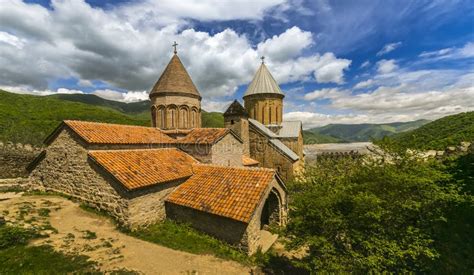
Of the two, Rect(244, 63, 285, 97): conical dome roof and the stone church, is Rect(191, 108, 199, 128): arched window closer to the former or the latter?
the stone church

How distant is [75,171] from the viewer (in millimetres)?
10242

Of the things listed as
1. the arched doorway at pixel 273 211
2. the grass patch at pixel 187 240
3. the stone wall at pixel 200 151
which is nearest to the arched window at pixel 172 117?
the stone wall at pixel 200 151

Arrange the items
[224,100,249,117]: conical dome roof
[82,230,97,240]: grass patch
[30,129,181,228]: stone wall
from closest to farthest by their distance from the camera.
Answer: [82,230,97,240]: grass patch < [30,129,181,228]: stone wall < [224,100,249,117]: conical dome roof

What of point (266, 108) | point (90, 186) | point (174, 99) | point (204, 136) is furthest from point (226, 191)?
point (266, 108)

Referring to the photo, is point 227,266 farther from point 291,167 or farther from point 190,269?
point 291,167

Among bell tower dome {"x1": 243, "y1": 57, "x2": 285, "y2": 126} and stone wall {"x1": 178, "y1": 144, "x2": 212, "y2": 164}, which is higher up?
bell tower dome {"x1": 243, "y1": 57, "x2": 285, "y2": 126}

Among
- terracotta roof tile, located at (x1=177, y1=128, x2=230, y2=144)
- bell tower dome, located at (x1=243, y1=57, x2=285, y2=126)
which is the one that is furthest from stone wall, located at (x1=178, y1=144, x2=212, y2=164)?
bell tower dome, located at (x1=243, y1=57, x2=285, y2=126)

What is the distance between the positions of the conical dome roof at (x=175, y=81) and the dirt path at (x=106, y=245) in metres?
10.4

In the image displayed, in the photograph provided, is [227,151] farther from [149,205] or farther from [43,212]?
[43,212]

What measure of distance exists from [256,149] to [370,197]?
14.6 meters

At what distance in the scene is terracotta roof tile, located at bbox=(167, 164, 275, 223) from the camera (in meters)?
8.43

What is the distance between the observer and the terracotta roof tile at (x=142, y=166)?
29.5 feet

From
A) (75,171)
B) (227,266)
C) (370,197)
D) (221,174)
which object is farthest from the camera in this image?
(221,174)

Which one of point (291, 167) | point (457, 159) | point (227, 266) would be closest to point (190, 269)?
point (227, 266)
